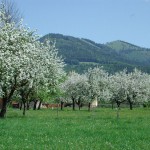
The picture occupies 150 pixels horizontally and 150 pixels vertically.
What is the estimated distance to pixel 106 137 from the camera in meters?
25.8

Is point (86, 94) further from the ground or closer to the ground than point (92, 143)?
further from the ground

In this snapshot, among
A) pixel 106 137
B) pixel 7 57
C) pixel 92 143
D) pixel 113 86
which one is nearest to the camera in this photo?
pixel 92 143

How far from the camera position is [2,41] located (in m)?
48.5

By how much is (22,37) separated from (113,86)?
7485cm

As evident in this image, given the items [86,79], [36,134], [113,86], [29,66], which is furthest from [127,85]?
[36,134]

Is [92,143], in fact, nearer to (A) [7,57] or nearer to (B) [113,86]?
(A) [7,57]

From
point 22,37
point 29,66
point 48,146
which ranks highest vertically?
point 22,37

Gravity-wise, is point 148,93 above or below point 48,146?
above

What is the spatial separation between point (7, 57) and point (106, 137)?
989 inches

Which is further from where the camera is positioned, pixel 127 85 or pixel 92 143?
pixel 127 85

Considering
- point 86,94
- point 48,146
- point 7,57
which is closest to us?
point 48,146

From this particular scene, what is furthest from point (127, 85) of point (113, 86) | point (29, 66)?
Result: point (29, 66)

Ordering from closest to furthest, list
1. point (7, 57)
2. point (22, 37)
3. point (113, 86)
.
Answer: point (7, 57)
point (22, 37)
point (113, 86)

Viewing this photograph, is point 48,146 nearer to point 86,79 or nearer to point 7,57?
point 7,57
